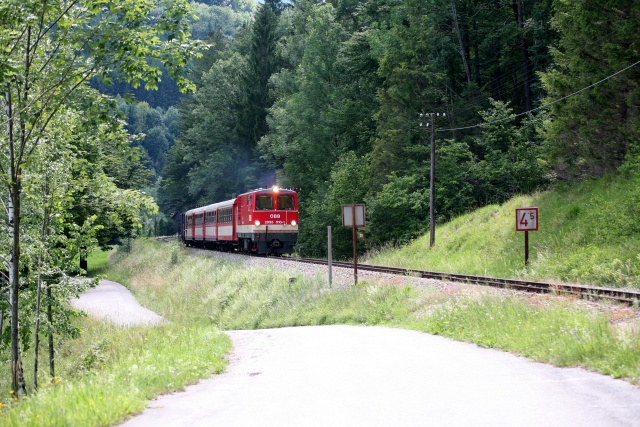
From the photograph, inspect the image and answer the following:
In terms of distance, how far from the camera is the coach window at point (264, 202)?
120 feet

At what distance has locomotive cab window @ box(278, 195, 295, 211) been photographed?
37.2 metres

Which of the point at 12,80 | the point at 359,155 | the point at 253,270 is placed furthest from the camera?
the point at 359,155

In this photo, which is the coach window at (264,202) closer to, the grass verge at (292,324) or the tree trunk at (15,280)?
the grass verge at (292,324)

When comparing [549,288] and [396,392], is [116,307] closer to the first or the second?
[549,288]

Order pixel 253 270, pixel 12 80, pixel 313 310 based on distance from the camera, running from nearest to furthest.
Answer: pixel 12 80 < pixel 313 310 < pixel 253 270

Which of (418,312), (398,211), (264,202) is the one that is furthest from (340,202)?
(418,312)

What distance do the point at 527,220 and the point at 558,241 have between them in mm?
4437

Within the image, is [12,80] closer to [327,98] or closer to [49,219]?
[49,219]

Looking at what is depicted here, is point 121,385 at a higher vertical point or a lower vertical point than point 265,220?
lower

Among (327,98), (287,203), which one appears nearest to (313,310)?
(287,203)

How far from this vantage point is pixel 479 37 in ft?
154

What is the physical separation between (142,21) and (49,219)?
722cm

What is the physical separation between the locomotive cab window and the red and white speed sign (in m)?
17.9

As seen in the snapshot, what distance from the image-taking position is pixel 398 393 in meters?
7.87
